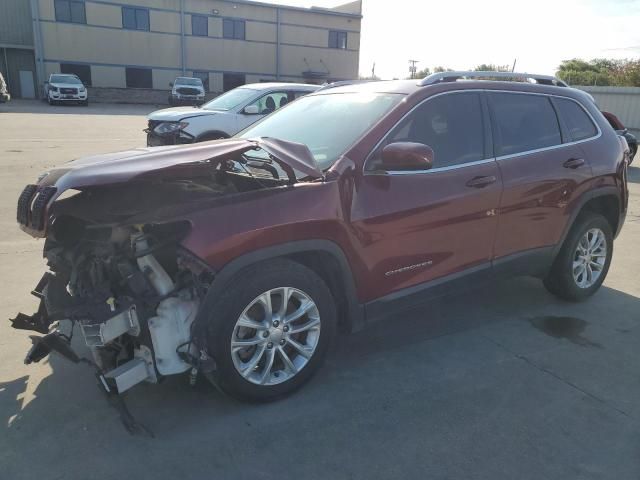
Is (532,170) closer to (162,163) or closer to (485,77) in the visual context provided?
(485,77)

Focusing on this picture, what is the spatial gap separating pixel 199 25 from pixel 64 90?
42.1ft

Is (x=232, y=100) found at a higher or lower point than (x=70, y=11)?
lower

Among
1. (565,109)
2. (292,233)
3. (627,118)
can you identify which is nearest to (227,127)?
(565,109)

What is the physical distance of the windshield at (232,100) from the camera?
34.3 feet

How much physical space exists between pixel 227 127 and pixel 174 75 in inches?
1311

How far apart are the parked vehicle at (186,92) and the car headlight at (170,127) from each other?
79.4 feet

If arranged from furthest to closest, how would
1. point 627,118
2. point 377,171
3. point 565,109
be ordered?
point 627,118 < point 565,109 < point 377,171

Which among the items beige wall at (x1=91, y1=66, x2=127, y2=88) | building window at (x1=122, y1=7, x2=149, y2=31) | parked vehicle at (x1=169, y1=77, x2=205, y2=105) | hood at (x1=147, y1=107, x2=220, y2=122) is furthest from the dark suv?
building window at (x1=122, y1=7, x2=149, y2=31)

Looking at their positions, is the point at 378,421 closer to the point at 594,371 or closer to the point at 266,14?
the point at 594,371

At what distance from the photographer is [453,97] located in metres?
3.84

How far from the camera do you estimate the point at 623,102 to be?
2383cm

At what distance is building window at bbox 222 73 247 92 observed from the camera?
4174cm

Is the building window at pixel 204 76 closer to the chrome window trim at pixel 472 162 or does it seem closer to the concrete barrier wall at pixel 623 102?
the concrete barrier wall at pixel 623 102

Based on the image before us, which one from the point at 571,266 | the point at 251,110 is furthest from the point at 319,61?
the point at 571,266
